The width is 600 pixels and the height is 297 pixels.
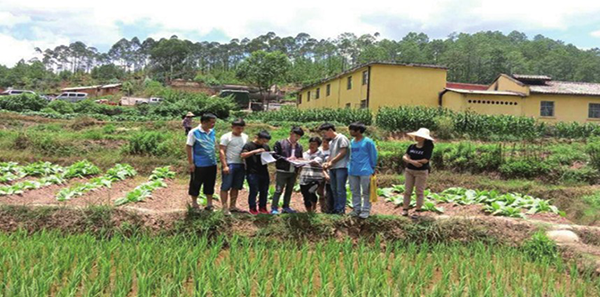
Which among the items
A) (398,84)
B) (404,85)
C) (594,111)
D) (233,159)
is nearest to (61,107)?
(398,84)

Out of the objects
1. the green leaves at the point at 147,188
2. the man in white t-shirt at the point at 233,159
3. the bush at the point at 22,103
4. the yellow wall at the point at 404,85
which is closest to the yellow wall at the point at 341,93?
the yellow wall at the point at 404,85

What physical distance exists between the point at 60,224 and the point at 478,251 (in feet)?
19.9

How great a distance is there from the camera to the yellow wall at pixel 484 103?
80.4ft

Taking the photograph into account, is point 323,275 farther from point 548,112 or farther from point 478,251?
point 548,112

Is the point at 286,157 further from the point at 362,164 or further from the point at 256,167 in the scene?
the point at 362,164

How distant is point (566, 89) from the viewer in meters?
26.8

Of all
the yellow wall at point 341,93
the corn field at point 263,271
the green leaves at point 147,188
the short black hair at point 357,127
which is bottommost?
the corn field at point 263,271

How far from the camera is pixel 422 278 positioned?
4.53 metres

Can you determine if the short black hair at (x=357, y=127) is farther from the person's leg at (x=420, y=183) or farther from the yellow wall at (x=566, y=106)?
the yellow wall at (x=566, y=106)

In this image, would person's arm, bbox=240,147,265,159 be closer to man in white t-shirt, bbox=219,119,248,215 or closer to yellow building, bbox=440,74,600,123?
man in white t-shirt, bbox=219,119,248,215

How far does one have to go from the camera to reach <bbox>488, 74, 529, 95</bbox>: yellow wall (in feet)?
86.3

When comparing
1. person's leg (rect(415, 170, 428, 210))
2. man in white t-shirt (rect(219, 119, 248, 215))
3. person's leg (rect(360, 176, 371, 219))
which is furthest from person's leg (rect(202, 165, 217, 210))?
person's leg (rect(415, 170, 428, 210))

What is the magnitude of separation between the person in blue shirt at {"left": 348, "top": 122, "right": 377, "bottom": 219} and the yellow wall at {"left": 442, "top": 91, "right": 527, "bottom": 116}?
19.6 metres

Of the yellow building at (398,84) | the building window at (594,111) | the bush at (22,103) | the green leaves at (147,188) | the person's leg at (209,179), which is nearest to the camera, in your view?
the person's leg at (209,179)
